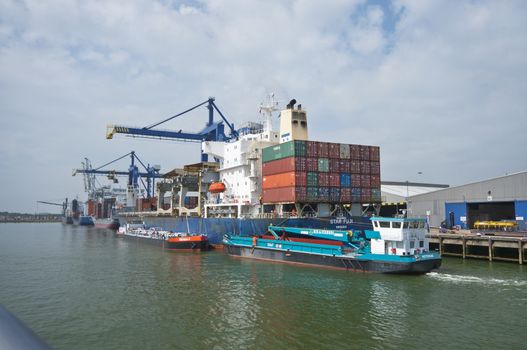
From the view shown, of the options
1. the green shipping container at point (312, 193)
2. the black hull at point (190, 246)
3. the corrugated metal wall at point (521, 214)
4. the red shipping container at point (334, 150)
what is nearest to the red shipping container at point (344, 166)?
the red shipping container at point (334, 150)

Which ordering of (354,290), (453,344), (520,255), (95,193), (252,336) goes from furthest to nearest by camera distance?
(95,193) → (520,255) → (354,290) → (252,336) → (453,344)

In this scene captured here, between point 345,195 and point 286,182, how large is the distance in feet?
23.6

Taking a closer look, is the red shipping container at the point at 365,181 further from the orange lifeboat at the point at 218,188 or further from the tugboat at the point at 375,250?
the orange lifeboat at the point at 218,188

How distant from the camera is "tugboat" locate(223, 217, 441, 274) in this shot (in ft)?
92.7

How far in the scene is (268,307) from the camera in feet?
66.5

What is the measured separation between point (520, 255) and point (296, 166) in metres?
21.8

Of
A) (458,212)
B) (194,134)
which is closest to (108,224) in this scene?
(194,134)

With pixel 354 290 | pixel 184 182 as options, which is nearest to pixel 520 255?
pixel 354 290

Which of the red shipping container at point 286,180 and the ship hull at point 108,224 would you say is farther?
the ship hull at point 108,224

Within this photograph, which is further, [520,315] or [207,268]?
[207,268]

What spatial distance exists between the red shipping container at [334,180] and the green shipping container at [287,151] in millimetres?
4168

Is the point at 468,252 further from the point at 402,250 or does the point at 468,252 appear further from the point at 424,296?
the point at 424,296

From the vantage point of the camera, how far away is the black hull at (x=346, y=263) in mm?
27906

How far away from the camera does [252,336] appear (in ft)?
52.7
